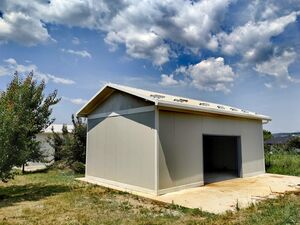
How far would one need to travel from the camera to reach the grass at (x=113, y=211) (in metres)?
5.39

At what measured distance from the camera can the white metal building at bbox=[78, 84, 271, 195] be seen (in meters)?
8.24

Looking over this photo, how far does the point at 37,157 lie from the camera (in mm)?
14539

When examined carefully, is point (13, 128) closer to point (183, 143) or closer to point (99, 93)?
point (99, 93)

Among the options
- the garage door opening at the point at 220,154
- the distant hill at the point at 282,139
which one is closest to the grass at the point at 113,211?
the garage door opening at the point at 220,154

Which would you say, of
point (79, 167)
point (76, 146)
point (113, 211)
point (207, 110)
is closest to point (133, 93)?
point (207, 110)

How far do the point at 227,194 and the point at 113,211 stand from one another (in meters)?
3.68

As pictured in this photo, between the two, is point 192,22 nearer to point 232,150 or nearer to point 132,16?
point 132,16

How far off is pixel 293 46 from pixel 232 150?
6.00 metres

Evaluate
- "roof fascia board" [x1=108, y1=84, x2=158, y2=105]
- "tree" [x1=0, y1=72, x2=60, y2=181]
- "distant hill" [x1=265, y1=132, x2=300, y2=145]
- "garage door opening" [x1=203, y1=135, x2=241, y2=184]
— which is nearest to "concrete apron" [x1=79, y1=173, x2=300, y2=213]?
"roof fascia board" [x1=108, y1=84, x2=158, y2=105]

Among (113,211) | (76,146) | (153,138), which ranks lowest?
(113,211)

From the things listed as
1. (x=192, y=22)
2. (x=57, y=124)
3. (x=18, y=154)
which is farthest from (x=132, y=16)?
(x=57, y=124)

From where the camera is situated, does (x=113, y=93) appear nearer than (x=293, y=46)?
Yes

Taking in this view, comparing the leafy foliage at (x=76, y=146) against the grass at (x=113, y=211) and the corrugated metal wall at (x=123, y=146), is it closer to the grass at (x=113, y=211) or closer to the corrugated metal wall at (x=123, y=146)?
the corrugated metal wall at (x=123, y=146)

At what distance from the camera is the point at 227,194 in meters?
8.01
